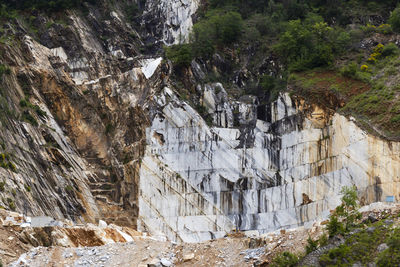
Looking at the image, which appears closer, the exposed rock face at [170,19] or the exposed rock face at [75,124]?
the exposed rock face at [75,124]

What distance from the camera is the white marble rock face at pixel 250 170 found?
118 ft

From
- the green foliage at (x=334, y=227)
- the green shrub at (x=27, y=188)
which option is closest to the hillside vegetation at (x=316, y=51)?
the green foliage at (x=334, y=227)

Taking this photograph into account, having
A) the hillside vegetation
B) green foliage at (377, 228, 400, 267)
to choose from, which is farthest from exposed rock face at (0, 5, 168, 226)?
green foliage at (377, 228, 400, 267)

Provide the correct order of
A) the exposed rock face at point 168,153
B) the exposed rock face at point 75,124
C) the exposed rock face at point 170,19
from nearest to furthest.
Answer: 1. the exposed rock face at point 168,153
2. the exposed rock face at point 75,124
3. the exposed rock face at point 170,19

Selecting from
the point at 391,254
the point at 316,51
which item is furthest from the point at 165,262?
the point at 316,51

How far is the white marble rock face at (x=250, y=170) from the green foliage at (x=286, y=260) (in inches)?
545

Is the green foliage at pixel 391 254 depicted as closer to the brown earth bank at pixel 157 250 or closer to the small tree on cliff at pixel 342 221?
the small tree on cliff at pixel 342 221

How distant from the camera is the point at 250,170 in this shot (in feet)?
128

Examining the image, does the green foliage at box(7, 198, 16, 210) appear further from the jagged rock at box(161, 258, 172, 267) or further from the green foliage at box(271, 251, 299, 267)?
the green foliage at box(271, 251, 299, 267)

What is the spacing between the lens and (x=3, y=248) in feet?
82.9

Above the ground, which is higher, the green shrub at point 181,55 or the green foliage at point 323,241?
the green shrub at point 181,55

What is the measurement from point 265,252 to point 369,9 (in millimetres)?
34185

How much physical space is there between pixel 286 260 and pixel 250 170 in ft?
57.2

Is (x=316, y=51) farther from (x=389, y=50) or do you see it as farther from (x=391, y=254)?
(x=391, y=254)
